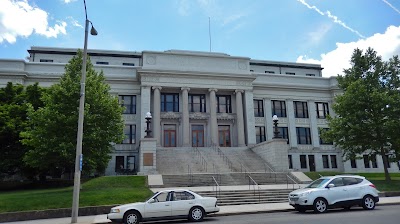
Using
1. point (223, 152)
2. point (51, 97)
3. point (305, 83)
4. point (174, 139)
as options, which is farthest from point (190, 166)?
point (305, 83)

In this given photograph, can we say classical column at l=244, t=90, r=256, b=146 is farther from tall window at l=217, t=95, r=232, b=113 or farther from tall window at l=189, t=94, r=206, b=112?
tall window at l=189, t=94, r=206, b=112

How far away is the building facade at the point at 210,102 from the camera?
124ft

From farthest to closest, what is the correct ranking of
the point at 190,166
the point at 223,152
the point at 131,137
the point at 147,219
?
the point at 131,137 → the point at 223,152 → the point at 190,166 → the point at 147,219

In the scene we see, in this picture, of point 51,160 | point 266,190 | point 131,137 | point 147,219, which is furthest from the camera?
point 131,137

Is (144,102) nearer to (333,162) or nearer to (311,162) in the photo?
(311,162)

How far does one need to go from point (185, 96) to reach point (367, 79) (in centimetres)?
2028

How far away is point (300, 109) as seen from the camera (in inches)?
1756

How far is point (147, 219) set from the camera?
12109 millimetres

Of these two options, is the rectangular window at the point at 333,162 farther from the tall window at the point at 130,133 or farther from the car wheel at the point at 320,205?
the car wheel at the point at 320,205

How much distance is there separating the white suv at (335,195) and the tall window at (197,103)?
1084 inches

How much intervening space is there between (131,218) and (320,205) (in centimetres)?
783

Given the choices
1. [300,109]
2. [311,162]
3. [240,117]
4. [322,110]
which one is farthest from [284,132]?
[240,117]

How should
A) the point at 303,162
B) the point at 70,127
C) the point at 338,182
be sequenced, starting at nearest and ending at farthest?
the point at 338,182 < the point at 70,127 < the point at 303,162

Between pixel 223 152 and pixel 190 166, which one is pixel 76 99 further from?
pixel 223 152
